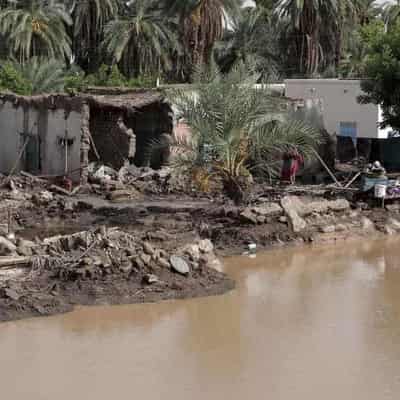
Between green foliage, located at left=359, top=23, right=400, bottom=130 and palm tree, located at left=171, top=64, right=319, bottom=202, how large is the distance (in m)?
5.48

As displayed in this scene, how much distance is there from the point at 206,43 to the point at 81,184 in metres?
13.4

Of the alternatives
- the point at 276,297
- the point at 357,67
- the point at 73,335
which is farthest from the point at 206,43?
the point at 73,335

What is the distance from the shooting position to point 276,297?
13.3 metres

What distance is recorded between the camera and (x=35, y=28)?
34625mm

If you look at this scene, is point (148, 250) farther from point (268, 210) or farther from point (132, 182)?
point (132, 182)

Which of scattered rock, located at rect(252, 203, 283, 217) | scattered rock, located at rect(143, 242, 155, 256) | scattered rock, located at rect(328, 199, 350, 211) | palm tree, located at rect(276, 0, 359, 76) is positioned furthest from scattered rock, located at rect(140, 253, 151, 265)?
palm tree, located at rect(276, 0, 359, 76)

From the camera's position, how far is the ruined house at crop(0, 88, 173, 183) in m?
22.2

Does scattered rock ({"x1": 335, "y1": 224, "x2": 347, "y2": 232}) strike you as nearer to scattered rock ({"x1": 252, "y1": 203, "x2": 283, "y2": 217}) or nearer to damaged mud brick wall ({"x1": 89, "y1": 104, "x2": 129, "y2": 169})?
scattered rock ({"x1": 252, "y1": 203, "x2": 283, "y2": 217})

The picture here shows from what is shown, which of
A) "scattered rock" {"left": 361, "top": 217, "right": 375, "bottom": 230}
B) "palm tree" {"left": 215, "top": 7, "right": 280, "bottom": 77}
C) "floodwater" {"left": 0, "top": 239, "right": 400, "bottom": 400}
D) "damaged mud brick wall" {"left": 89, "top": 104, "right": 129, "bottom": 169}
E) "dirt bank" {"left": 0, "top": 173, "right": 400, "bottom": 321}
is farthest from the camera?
"palm tree" {"left": 215, "top": 7, "right": 280, "bottom": 77}

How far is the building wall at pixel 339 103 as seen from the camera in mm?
30219

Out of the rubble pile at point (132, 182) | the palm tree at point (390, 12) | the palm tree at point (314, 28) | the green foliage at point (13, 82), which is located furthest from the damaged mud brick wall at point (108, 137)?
the palm tree at point (390, 12)

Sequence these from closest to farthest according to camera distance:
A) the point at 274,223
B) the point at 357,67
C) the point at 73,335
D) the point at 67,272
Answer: the point at 73,335
the point at 67,272
the point at 274,223
the point at 357,67

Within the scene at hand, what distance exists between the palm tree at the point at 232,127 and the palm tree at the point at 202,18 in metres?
15.5

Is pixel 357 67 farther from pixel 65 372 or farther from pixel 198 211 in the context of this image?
pixel 65 372
